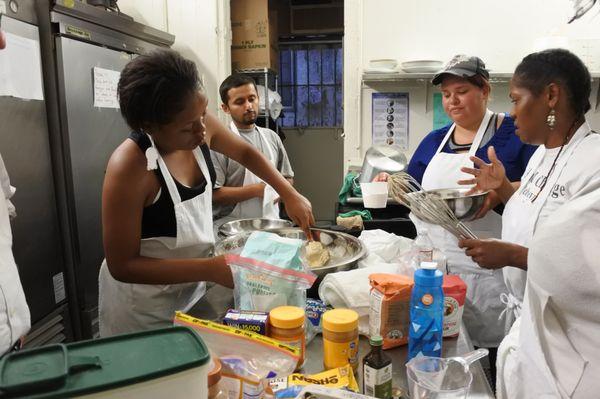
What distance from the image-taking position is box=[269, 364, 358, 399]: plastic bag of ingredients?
80 cm

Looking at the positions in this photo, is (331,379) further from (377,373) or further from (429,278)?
(429,278)

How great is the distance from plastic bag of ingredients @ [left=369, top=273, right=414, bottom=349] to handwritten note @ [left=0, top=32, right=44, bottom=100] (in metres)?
1.95

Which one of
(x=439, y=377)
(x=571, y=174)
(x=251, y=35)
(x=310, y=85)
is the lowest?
(x=439, y=377)

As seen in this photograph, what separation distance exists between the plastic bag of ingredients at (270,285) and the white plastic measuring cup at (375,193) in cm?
103

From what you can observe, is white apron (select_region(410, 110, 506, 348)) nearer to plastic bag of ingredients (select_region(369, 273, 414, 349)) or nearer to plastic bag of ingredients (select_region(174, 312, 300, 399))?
plastic bag of ingredients (select_region(369, 273, 414, 349))

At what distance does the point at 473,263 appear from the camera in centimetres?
168

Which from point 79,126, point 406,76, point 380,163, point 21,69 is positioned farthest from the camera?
point 406,76

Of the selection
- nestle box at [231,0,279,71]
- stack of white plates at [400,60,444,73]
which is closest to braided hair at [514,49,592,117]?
stack of white plates at [400,60,444,73]

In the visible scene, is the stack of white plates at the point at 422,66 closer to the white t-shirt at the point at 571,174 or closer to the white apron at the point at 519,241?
the white apron at the point at 519,241

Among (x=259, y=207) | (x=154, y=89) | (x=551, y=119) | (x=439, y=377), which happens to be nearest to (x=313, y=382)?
(x=439, y=377)

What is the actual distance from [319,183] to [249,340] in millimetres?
4615

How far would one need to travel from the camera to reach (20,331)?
3.24ft

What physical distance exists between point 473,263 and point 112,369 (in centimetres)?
145

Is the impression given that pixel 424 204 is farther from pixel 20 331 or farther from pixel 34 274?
pixel 34 274
